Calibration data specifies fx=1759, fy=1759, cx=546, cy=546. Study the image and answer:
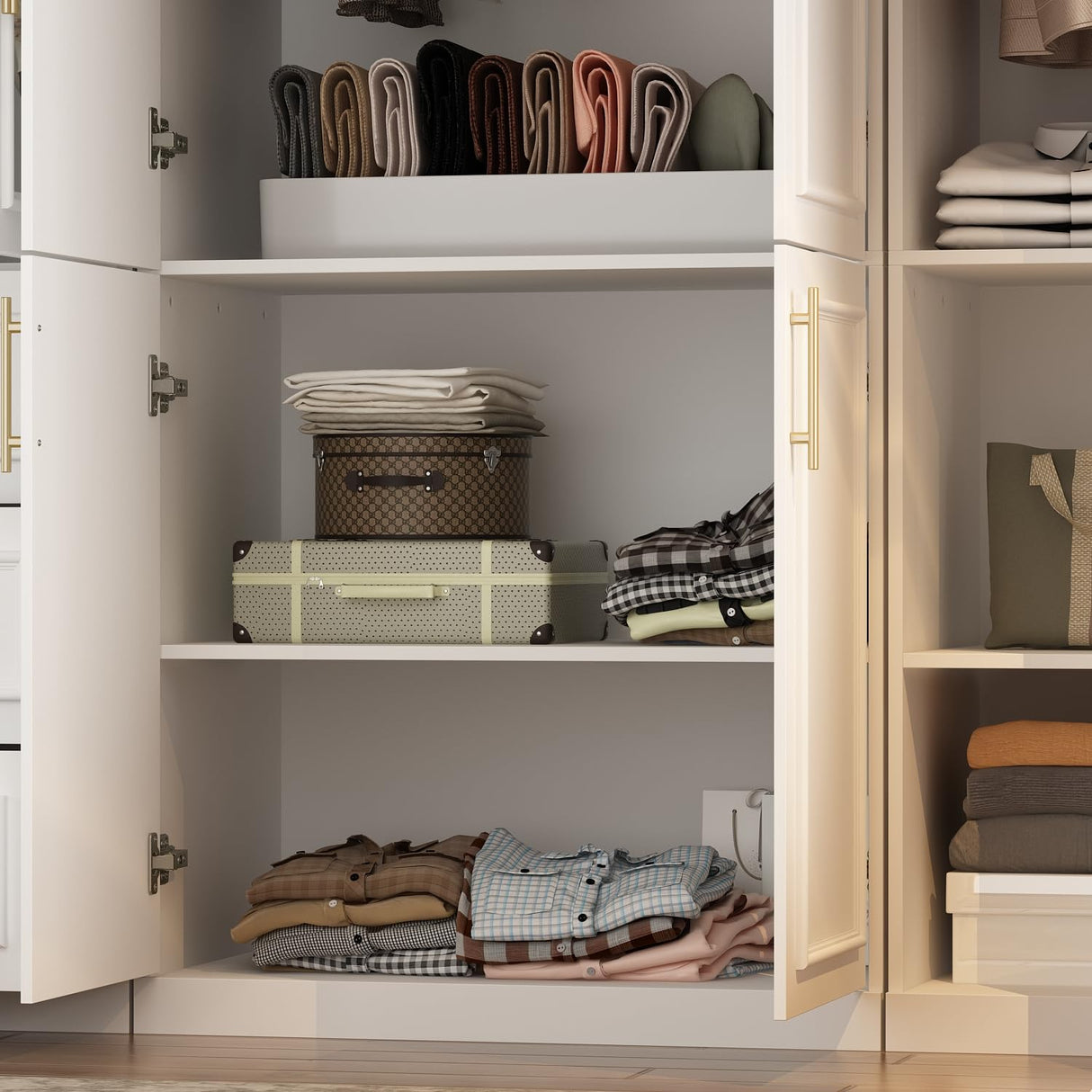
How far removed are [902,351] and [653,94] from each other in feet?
1.73

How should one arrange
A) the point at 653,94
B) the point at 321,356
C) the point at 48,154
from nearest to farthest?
the point at 48,154 → the point at 653,94 → the point at 321,356

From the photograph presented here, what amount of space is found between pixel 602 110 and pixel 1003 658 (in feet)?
3.11

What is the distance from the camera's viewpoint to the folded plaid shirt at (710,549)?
2.38m

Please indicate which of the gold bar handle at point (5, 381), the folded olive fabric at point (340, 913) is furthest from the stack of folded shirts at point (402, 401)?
the folded olive fabric at point (340, 913)

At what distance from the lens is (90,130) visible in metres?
2.26

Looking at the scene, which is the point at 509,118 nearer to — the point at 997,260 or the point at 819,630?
the point at 997,260

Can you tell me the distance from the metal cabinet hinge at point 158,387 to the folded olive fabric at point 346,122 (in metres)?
0.38

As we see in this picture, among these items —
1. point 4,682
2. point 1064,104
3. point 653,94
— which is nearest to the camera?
point 4,682

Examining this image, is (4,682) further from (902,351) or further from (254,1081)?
(902,351)

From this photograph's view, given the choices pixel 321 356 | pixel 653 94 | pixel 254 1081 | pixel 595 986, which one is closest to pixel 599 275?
pixel 653 94

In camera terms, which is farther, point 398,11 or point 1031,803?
point 398,11

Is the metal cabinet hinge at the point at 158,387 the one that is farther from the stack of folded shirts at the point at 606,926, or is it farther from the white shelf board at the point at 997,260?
the white shelf board at the point at 997,260

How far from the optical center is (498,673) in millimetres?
2848

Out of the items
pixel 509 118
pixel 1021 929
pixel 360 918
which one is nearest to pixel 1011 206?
pixel 509 118
